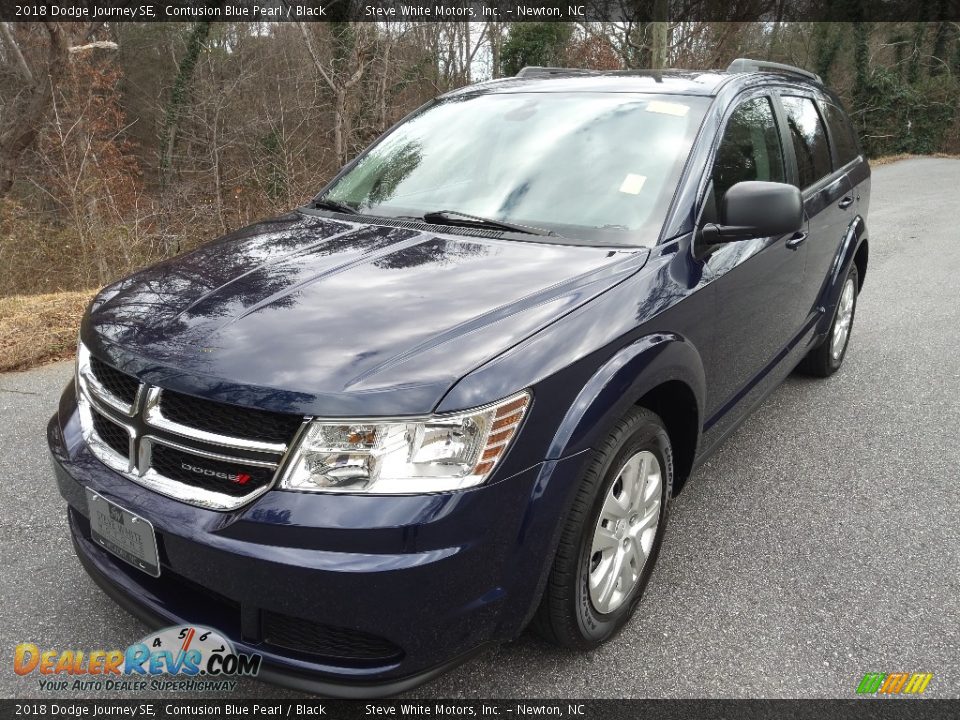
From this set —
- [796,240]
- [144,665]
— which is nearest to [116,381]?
[144,665]

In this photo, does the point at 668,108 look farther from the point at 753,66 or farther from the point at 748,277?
the point at 753,66

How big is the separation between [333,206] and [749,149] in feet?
5.91

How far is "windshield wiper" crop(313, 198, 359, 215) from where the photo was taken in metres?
3.25

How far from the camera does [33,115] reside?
16.9 meters

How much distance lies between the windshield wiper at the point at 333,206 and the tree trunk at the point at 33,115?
15.5 meters

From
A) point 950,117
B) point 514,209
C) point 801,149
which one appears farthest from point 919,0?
point 514,209

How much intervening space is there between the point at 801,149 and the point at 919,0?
30082mm

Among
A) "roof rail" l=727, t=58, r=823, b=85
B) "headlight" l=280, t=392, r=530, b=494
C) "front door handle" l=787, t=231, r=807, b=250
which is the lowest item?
"headlight" l=280, t=392, r=530, b=494

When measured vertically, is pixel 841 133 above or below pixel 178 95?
below

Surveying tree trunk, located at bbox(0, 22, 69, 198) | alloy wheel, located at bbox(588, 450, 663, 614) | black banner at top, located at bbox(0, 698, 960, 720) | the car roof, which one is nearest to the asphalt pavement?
black banner at top, located at bbox(0, 698, 960, 720)

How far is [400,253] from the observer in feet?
8.66

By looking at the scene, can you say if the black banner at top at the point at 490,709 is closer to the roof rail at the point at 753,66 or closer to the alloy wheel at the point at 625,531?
the alloy wheel at the point at 625,531

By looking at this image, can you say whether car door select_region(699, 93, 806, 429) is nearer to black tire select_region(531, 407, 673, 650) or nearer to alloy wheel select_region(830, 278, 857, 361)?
black tire select_region(531, 407, 673, 650)

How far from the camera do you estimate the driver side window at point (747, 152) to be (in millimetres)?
2934
